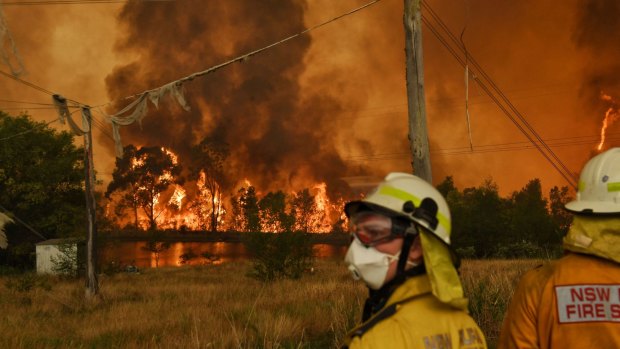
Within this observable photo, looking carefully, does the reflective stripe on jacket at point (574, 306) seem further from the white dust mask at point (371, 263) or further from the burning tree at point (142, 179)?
the burning tree at point (142, 179)

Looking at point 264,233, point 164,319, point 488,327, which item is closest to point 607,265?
point 488,327

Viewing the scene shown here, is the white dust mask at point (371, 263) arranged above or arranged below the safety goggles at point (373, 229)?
below

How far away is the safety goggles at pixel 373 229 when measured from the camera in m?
2.29

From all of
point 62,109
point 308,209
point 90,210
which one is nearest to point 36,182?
point 90,210

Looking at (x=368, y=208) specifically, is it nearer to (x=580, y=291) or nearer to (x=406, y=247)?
(x=406, y=247)

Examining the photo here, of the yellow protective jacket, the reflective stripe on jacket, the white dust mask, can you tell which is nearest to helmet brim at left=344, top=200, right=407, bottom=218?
the white dust mask

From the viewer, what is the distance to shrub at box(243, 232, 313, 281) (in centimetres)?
2330

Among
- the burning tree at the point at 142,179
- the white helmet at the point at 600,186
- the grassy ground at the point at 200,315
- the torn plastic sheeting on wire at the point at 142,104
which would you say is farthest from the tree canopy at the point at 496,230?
the burning tree at the point at 142,179

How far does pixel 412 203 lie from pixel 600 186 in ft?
4.68

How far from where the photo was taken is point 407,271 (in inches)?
87.5

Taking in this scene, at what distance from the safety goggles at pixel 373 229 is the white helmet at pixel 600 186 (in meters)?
1.24

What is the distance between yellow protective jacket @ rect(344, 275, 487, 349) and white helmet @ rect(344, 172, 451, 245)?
0.22 m

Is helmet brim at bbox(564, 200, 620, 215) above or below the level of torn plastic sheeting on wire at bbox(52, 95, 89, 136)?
below

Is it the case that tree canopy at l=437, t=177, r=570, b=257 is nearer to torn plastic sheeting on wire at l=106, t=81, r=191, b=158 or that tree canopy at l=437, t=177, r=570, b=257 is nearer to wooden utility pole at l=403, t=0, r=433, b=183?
torn plastic sheeting on wire at l=106, t=81, r=191, b=158
